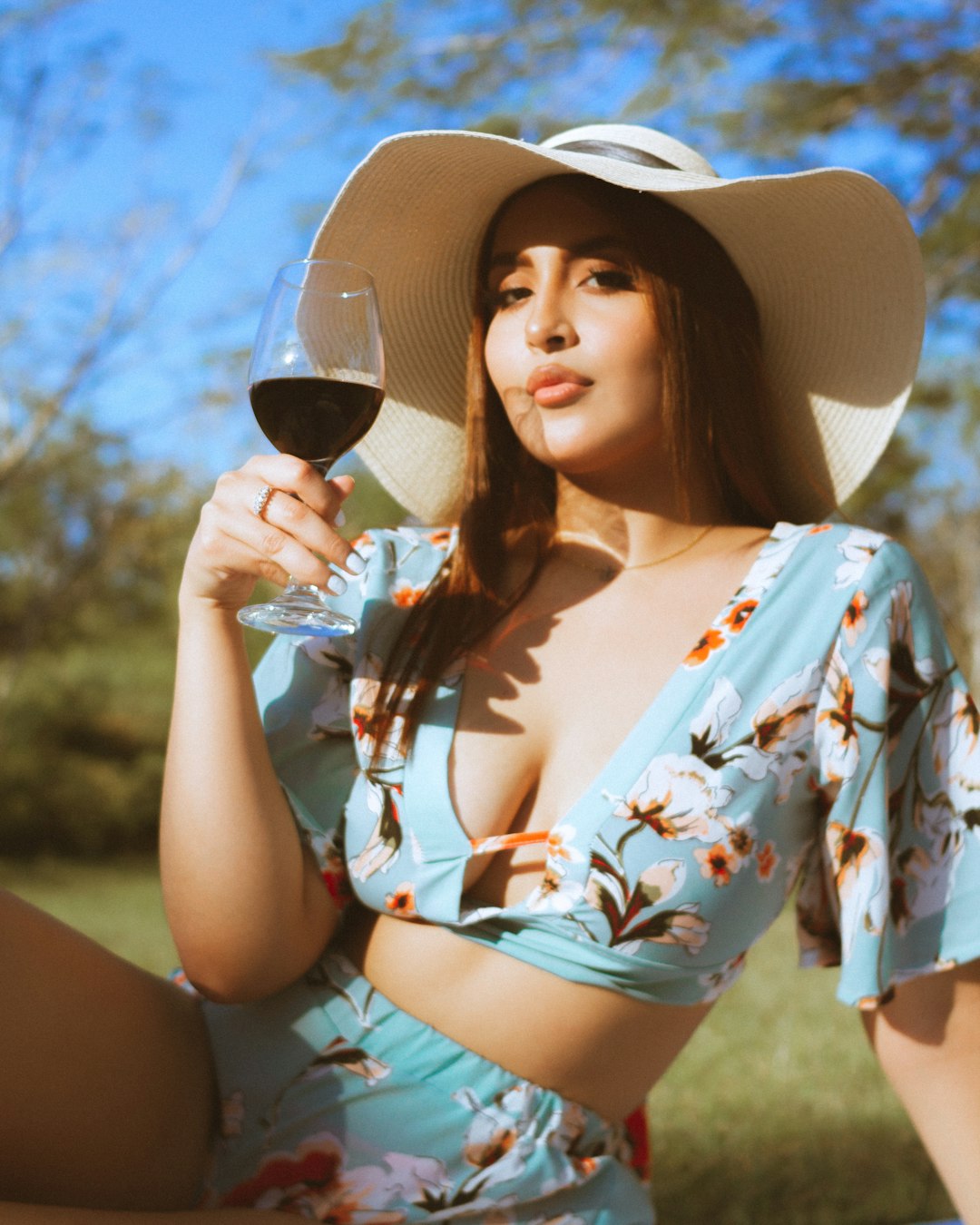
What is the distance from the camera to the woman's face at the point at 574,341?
1.95 meters

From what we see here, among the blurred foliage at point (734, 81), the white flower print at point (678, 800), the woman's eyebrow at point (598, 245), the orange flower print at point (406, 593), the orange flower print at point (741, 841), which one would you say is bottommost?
the orange flower print at point (741, 841)

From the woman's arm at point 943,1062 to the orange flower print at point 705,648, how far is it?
56 cm

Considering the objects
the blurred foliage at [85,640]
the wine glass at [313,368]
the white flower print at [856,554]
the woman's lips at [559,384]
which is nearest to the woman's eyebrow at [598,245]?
the woman's lips at [559,384]

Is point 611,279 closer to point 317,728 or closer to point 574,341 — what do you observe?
point 574,341

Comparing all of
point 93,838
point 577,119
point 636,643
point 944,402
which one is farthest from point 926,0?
point 93,838

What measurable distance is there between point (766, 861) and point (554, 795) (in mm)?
315

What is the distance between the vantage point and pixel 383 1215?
1695mm

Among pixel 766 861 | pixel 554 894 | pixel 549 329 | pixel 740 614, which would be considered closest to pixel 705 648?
pixel 740 614

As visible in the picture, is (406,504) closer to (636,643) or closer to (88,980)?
(636,643)

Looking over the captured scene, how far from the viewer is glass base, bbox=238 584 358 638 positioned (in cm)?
155

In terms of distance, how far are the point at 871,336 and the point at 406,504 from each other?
970 mm

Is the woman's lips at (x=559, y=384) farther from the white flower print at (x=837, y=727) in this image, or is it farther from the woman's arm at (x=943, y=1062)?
the woman's arm at (x=943, y=1062)

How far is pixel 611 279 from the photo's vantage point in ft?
6.61

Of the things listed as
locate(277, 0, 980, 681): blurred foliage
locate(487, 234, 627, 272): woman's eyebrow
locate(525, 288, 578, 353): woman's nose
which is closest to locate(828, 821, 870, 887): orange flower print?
locate(525, 288, 578, 353): woman's nose
